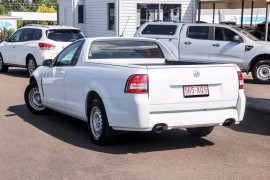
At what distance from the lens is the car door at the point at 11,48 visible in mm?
16234

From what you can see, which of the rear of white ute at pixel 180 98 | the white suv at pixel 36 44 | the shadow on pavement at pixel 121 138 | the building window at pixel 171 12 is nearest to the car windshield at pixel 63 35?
the white suv at pixel 36 44

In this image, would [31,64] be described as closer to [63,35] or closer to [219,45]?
[63,35]

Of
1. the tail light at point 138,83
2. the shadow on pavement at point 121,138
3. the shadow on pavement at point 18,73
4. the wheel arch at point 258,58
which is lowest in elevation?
the shadow on pavement at point 18,73

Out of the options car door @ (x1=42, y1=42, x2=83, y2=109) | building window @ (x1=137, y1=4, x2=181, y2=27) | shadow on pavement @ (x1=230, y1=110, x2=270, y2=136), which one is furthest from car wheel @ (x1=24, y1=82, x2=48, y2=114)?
building window @ (x1=137, y1=4, x2=181, y2=27)

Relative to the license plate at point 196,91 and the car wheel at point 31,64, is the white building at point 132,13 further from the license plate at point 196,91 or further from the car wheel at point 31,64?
the license plate at point 196,91

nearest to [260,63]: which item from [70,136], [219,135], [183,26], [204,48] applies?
[204,48]

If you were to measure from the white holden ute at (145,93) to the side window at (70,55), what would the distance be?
37 millimetres

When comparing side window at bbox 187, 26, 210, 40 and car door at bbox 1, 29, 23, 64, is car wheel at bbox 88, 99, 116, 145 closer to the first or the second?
side window at bbox 187, 26, 210, 40

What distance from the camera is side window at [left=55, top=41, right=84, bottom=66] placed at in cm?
772

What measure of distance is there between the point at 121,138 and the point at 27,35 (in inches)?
369

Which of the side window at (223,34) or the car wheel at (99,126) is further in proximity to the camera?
the side window at (223,34)

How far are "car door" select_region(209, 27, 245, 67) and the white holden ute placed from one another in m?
7.80

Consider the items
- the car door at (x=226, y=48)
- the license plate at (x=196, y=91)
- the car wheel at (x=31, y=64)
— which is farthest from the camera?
the car wheel at (x=31, y=64)

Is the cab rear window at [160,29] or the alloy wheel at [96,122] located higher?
the cab rear window at [160,29]
